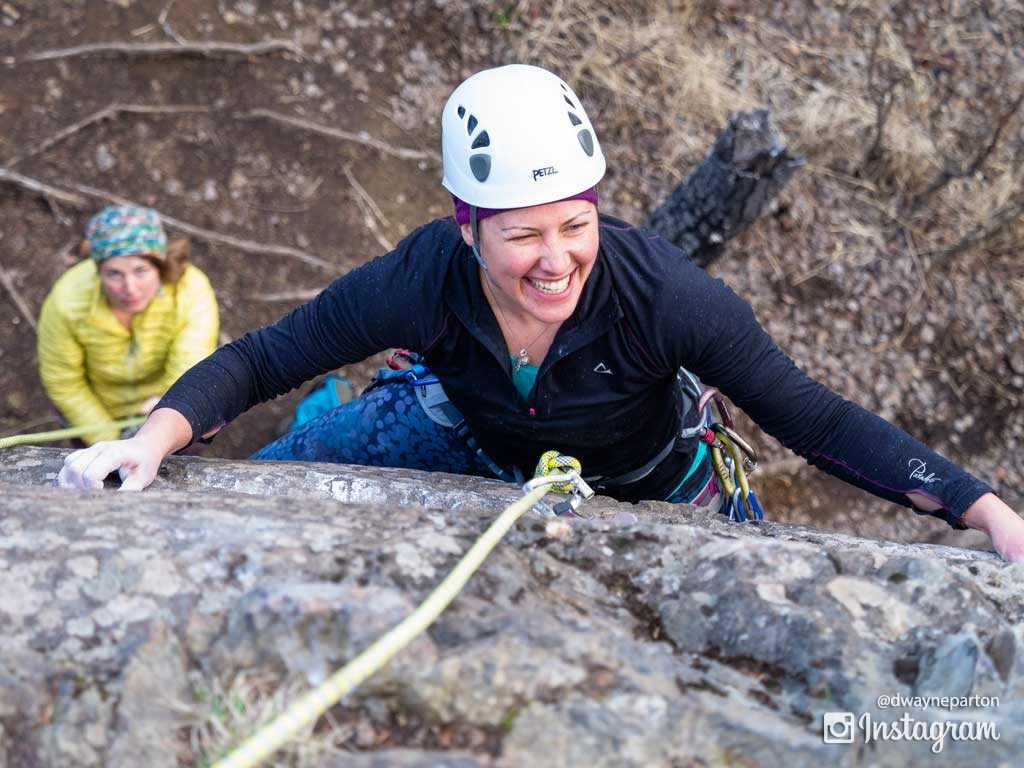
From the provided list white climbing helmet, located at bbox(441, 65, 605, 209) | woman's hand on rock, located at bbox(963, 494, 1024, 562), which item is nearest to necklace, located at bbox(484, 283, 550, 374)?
white climbing helmet, located at bbox(441, 65, 605, 209)

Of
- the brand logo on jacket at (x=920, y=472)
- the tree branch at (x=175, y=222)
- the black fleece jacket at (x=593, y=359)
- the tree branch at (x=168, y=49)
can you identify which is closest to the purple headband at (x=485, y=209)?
the black fleece jacket at (x=593, y=359)

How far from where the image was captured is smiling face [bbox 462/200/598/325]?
2059 mm

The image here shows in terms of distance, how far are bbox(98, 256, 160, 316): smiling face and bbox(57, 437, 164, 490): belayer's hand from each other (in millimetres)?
1517

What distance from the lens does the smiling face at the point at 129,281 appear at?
3463 millimetres

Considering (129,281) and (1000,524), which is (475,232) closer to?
(1000,524)

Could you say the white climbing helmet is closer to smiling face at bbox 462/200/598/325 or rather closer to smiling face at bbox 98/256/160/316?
smiling face at bbox 462/200/598/325

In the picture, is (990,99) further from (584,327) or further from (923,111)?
(584,327)

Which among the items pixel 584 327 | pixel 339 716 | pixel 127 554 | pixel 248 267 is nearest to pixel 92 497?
pixel 127 554

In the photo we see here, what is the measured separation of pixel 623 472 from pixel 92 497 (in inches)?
55.8

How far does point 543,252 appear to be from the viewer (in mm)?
2061

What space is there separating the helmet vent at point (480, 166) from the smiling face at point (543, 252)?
3.6 inches

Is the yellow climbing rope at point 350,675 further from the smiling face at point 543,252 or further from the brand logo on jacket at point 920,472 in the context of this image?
the brand logo on jacket at point 920,472

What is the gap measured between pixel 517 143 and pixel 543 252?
0.24 m

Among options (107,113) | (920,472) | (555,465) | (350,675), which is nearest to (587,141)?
(555,465)
